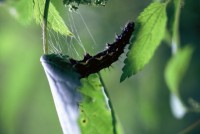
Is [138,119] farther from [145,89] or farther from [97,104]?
[97,104]

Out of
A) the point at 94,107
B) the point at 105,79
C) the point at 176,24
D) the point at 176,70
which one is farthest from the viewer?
the point at 105,79

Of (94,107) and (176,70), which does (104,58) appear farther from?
(176,70)

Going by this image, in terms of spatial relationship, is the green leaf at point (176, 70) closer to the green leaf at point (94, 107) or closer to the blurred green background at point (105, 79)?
the blurred green background at point (105, 79)

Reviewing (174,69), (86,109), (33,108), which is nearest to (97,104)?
(86,109)

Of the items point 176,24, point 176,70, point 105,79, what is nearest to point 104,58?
point 176,24

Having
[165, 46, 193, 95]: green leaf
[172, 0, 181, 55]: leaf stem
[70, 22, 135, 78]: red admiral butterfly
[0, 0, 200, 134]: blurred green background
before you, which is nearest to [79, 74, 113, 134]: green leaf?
[70, 22, 135, 78]: red admiral butterfly

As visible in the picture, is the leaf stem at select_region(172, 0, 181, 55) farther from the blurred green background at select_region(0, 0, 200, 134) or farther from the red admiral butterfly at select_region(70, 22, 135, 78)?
the blurred green background at select_region(0, 0, 200, 134)

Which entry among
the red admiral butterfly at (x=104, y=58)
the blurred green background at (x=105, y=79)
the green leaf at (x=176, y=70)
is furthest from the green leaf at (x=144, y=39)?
the blurred green background at (x=105, y=79)
